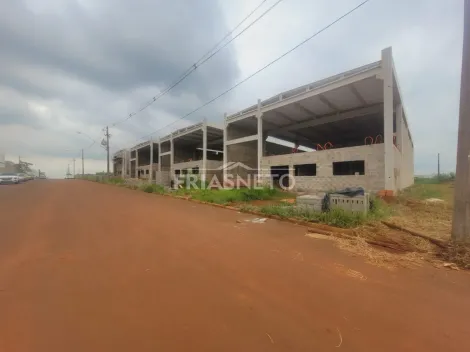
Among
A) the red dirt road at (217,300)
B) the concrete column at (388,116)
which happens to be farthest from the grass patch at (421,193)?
the red dirt road at (217,300)

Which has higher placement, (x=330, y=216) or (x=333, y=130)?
(x=333, y=130)

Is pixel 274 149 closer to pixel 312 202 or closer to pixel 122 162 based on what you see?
pixel 312 202

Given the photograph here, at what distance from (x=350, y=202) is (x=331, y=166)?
7780 mm

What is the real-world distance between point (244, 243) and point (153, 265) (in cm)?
180

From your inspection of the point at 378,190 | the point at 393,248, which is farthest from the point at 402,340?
the point at 378,190

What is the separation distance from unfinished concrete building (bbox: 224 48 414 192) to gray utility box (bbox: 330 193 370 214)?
6207mm

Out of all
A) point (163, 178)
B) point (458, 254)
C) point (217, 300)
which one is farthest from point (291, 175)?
point (163, 178)

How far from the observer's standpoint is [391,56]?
413 inches

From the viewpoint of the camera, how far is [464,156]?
3.90 m

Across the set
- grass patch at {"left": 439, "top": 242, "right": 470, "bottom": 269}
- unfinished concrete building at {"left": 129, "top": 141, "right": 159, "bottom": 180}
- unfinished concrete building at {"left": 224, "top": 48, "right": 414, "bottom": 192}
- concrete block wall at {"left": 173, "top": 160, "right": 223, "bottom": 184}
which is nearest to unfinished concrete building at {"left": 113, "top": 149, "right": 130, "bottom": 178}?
unfinished concrete building at {"left": 129, "top": 141, "right": 159, "bottom": 180}

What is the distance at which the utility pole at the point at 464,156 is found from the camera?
3871 mm

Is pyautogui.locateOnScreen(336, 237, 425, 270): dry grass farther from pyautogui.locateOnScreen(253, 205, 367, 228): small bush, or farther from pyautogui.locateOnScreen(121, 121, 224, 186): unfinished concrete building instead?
pyautogui.locateOnScreen(121, 121, 224, 186): unfinished concrete building

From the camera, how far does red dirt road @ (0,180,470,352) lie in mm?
1736

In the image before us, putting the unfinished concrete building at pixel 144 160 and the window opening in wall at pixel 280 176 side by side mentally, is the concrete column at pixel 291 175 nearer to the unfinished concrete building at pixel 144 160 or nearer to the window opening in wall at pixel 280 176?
the window opening in wall at pixel 280 176
